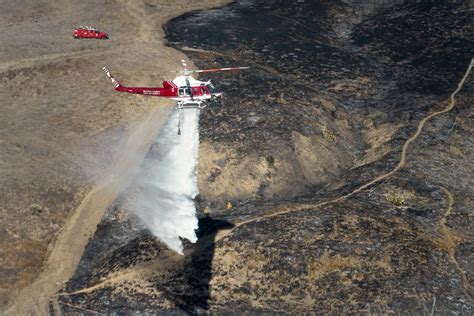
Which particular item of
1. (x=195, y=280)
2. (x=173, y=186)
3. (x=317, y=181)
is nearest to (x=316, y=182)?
(x=317, y=181)

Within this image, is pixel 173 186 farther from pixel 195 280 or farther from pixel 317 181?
pixel 317 181

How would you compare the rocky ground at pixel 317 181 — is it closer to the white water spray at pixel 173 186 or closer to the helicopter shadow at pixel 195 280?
the helicopter shadow at pixel 195 280

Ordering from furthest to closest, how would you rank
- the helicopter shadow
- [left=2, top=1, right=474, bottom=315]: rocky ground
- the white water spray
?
the white water spray → [left=2, top=1, right=474, bottom=315]: rocky ground → the helicopter shadow

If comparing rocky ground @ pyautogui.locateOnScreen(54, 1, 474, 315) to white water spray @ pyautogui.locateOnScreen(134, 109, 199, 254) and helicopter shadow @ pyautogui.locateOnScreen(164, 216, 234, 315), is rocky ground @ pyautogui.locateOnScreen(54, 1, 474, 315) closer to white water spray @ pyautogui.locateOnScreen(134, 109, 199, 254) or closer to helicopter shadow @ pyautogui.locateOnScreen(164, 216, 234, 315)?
helicopter shadow @ pyautogui.locateOnScreen(164, 216, 234, 315)

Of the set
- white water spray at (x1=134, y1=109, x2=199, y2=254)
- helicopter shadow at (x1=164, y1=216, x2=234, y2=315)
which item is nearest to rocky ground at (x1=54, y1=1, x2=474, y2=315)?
helicopter shadow at (x1=164, y1=216, x2=234, y2=315)

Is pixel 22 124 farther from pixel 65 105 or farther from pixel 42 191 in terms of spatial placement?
pixel 42 191

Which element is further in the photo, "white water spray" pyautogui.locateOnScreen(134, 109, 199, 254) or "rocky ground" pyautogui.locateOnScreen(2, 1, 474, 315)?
"white water spray" pyautogui.locateOnScreen(134, 109, 199, 254)
